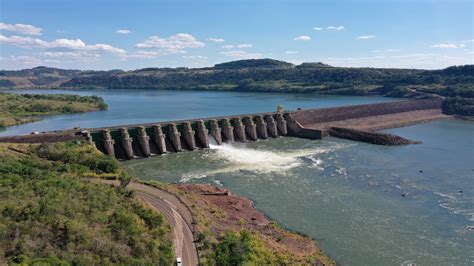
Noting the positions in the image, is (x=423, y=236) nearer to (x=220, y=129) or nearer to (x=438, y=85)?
(x=220, y=129)

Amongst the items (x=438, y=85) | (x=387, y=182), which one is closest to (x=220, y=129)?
(x=387, y=182)

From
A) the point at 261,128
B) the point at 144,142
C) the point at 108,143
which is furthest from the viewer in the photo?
A: the point at 261,128

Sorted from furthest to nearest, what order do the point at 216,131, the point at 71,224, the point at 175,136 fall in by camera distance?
the point at 216,131
the point at 175,136
the point at 71,224

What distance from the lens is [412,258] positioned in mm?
25781

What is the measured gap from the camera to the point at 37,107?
97750mm

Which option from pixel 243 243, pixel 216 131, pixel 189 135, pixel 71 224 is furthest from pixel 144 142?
pixel 71 224

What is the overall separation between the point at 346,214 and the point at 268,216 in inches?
239

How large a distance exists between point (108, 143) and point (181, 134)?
1081 centimetres

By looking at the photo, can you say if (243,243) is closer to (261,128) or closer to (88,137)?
(88,137)

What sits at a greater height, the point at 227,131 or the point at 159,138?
the point at 159,138

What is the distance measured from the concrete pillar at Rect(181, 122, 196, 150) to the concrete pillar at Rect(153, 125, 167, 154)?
3.37 meters

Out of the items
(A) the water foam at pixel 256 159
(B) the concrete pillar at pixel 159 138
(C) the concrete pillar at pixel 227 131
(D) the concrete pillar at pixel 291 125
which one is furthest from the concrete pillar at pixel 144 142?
(D) the concrete pillar at pixel 291 125

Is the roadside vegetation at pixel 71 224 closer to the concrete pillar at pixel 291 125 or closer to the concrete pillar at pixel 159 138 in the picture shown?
the concrete pillar at pixel 159 138

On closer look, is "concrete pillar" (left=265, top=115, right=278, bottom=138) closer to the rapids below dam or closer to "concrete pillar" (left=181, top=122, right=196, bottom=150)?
the rapids below dam
